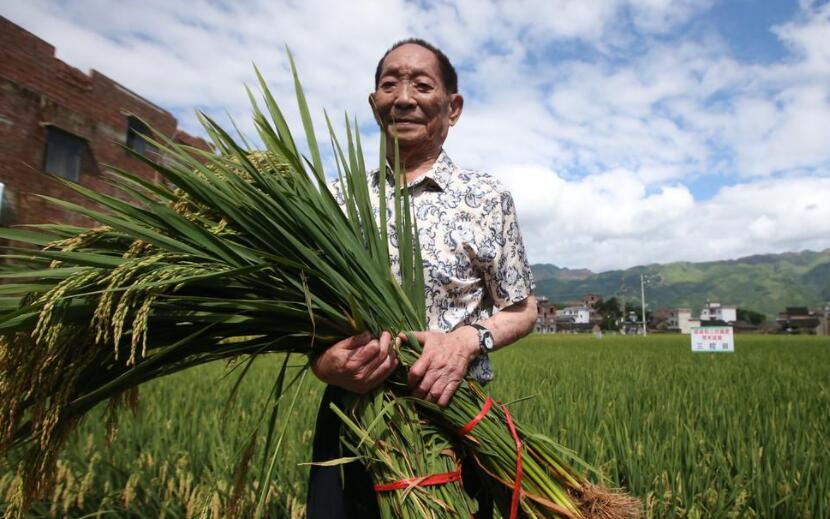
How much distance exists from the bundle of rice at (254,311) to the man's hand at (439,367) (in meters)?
0.03

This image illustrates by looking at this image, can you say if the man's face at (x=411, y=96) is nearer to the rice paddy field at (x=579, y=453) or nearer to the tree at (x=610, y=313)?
the rice paddy field at (x=579, y=453)

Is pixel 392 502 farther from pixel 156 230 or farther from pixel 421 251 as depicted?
pixel 156 230

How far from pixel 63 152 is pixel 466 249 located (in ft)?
45.2

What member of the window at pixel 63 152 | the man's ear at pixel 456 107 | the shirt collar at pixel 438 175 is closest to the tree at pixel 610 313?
the window at pixel 63 152

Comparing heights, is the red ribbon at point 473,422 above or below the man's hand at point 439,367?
below

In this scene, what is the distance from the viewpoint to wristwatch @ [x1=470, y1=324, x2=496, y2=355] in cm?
117

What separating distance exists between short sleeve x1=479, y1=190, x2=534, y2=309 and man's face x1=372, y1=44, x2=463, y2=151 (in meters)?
0.26

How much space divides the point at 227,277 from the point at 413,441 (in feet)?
1.60

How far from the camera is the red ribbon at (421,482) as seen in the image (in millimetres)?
1011

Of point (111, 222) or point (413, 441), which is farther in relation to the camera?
point (413, 441)

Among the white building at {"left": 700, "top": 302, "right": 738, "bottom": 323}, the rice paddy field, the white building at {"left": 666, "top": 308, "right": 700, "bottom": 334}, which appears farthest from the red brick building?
the white building at {"left": 666, "top": 308, "right": 700, "bottom": 334}

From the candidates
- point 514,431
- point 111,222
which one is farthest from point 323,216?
point 514,431

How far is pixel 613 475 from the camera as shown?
2361mm

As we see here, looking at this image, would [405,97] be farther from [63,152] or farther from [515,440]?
[63,152]
